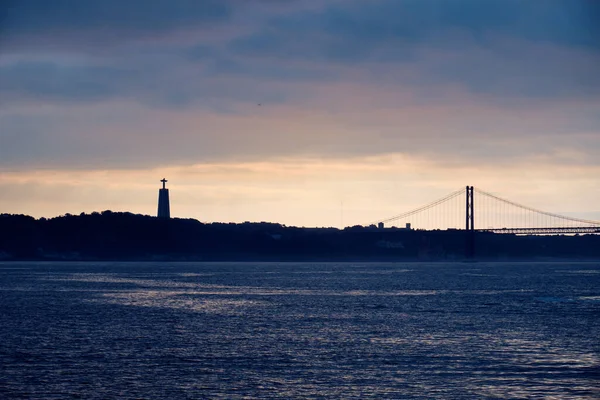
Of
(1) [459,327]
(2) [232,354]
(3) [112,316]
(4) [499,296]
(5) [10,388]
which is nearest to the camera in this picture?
(5) [10,388]

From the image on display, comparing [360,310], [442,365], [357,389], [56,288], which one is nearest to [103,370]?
[357,389]

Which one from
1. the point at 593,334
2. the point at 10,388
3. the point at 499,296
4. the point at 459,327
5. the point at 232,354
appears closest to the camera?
the point at 10,388

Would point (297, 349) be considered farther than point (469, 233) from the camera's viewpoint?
No

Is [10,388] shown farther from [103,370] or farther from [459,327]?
[459,327]

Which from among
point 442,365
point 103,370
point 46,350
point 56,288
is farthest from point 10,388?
point 56,288

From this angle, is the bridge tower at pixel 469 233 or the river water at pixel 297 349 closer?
the river water at pixel 297 349

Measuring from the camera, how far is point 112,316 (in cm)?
4753

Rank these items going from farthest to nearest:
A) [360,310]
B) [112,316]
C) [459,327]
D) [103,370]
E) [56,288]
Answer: [56,288] < [360,310] < [112,316] < [459,327] < [103,370]

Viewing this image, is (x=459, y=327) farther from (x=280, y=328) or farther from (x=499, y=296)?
(x=499, y=296)

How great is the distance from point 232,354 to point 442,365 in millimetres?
7388

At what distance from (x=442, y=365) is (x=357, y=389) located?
17.3 feet

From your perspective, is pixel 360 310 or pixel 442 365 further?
pixel 360 310

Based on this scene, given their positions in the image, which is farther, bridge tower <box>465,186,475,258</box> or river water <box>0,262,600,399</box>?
bridge tower <box>465,186,475,258</box>

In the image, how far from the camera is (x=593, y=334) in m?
39.4
